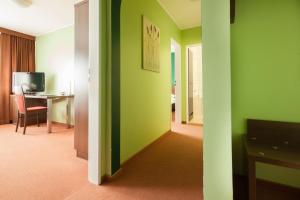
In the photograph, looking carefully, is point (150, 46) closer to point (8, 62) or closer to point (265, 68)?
point (265, 68)

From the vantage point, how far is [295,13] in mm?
1429

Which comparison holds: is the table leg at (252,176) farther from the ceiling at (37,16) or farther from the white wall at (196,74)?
the white wall at (196,74)

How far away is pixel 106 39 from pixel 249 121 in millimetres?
1644

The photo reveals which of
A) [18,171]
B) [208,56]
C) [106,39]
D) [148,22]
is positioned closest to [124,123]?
[106,39]

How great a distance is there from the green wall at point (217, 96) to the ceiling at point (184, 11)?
265 centimetres

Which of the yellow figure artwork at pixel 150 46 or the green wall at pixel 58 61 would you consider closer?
the yellow figure artwork at pixel 150 46

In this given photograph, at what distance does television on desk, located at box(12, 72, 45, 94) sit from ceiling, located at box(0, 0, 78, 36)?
3.94ft

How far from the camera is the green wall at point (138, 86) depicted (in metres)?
2.09

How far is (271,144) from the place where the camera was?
141cm

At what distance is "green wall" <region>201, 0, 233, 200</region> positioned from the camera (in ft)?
2.77

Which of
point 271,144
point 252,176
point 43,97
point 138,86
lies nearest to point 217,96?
point 252,176

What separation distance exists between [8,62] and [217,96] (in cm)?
551

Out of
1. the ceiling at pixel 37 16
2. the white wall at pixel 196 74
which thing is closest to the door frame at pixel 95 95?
the ceiling at pixel 37 16

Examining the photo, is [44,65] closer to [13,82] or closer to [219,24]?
[13,82]
